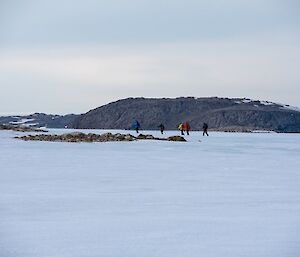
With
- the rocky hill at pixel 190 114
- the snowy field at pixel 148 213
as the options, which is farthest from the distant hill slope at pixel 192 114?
the snowy field at pixel 148 213

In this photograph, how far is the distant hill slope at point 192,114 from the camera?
326 feet

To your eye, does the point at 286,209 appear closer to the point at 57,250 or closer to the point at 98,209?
the point at 98,209

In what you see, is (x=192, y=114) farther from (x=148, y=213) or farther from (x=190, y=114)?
(x=148, y=213)

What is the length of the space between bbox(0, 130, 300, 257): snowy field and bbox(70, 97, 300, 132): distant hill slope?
88926mm

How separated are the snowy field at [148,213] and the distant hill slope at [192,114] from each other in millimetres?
88926

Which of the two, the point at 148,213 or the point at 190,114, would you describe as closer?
the point at 148,213

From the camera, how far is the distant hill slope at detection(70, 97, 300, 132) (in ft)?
326

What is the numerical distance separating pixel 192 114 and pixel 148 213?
104 m

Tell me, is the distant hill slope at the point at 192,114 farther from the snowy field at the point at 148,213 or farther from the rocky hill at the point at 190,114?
the snowy field at the point at 148,213

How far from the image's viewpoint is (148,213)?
5.58 metres

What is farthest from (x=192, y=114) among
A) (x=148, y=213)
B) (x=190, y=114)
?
(x=148, y=213)

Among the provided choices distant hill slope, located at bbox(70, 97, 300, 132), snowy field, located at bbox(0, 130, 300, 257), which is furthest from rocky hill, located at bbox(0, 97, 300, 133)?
snowy field, located at bbox(0, 130, 300, 257)

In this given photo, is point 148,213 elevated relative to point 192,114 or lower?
lower

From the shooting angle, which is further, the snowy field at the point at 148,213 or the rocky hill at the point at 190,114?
the rocky hill at the point at 190,114
